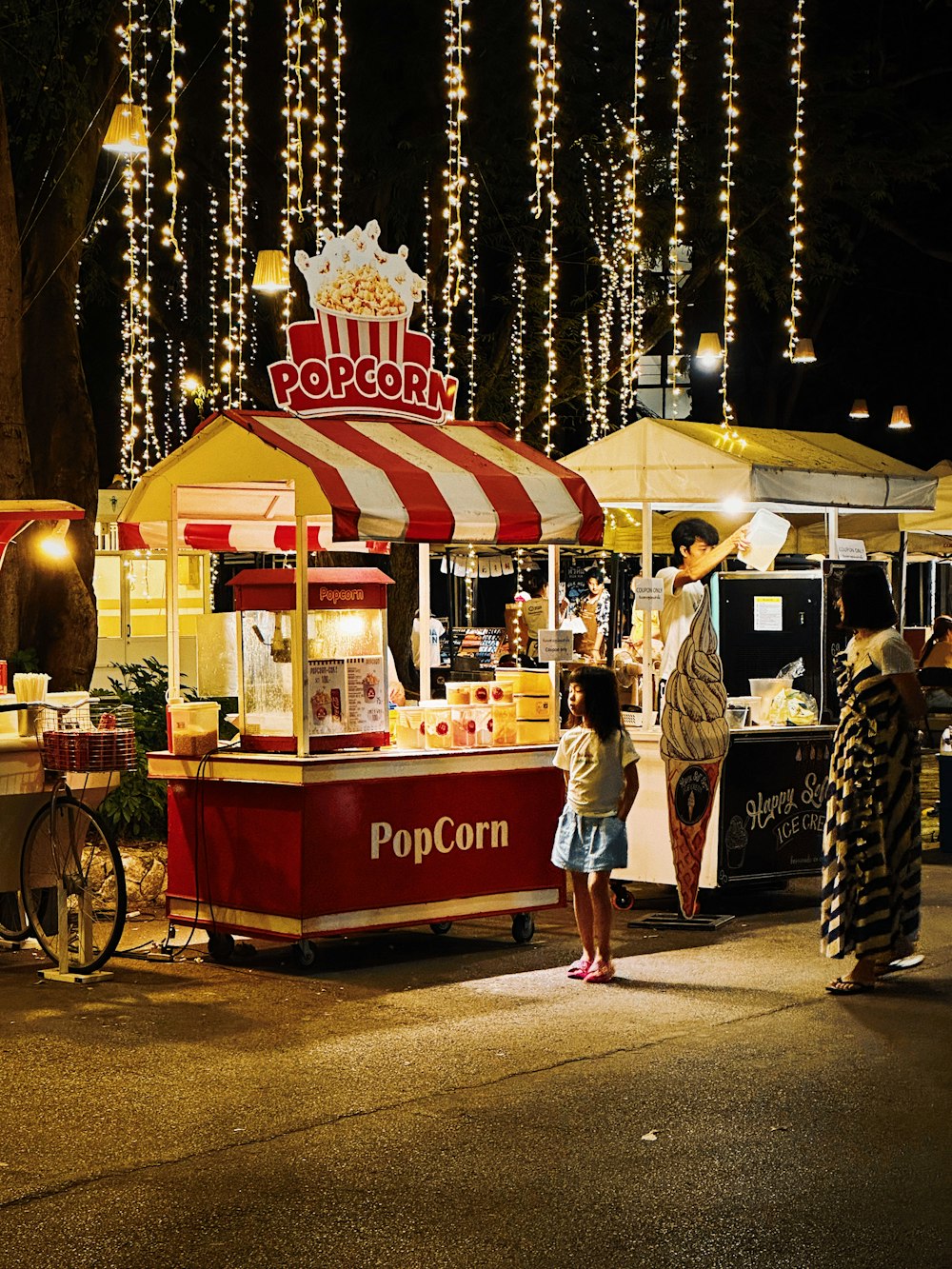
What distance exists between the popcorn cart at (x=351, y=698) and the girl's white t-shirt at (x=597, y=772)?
86cm

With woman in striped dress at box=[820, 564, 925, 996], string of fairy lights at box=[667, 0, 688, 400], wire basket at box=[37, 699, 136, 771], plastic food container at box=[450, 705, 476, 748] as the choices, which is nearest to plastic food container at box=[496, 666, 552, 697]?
plastic food container at box=[450, 705, 476, 748]

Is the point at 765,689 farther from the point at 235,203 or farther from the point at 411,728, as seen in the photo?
the point at 235,203

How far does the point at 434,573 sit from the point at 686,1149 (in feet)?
92.8

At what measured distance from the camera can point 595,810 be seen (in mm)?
8547

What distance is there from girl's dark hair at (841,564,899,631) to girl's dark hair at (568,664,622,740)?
128cm

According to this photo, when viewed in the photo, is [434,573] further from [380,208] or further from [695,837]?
[695,837]

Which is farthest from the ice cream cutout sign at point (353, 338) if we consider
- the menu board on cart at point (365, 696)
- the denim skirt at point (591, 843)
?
the denim skirt at point (591, 843)

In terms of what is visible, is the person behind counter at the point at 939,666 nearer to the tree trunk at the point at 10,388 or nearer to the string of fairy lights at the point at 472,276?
the string of fairy lights at the point at 472,276

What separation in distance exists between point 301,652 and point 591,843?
1746mm

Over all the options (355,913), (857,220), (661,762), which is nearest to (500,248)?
(857,220)

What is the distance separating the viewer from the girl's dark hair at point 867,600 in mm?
8141

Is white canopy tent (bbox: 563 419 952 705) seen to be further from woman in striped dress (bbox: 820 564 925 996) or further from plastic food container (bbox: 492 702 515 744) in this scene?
woman in striped dress (bbox: 820 564 925 996)

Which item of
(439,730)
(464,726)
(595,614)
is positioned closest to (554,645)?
(464,726)

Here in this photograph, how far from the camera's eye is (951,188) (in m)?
30.9
